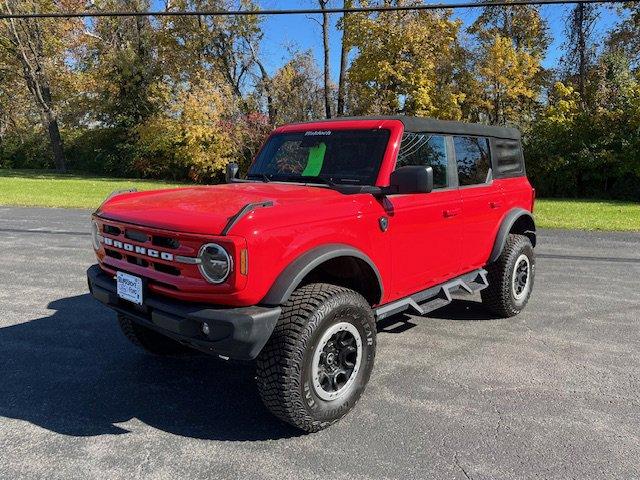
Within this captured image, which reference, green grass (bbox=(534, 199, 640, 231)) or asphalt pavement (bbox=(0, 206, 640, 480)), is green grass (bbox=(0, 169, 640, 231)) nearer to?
green grass (bbox=(534, 199, 640, 231))

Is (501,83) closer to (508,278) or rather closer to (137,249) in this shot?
Answer: (508,278)

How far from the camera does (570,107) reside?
22672 mm

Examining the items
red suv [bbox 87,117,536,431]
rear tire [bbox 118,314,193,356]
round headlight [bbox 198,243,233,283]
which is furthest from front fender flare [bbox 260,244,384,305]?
rear tire [bbox 118,314,193,356]

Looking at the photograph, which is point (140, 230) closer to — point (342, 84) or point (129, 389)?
point (129, 389)

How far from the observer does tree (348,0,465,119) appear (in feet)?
79.3

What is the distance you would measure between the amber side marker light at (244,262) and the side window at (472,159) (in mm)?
2488

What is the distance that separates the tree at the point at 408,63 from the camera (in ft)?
79.3

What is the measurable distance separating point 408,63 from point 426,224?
2226cm

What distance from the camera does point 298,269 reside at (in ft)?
9.84

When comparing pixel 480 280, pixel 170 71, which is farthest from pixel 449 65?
pixel 480 280

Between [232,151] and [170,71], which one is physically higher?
[170,71]

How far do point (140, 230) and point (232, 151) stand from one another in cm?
2512

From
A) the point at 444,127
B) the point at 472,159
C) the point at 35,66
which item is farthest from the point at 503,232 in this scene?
the point at 35,66

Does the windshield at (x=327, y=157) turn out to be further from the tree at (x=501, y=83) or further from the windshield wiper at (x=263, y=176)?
the tree at (x=501, y=83)
